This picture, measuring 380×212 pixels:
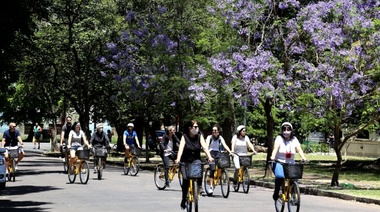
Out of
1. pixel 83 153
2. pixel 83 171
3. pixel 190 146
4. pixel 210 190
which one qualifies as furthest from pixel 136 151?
pixel 190 146

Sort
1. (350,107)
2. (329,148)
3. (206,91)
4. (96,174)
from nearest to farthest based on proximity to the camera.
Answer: (350,107) → (96,174) → (206,91) → (329,148)

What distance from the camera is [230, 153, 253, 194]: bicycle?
813 inches

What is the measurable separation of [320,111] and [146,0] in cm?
1598

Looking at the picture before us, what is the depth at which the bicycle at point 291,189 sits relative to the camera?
14405 mm

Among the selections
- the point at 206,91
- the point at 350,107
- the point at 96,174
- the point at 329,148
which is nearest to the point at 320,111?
the point at 350,107

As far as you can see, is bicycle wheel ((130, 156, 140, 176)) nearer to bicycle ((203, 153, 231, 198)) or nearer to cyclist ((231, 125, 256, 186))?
cyclist ((231, 125, 256, 186))

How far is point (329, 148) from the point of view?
57969mm

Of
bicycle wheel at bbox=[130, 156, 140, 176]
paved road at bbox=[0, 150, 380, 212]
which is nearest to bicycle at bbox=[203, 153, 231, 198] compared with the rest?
paved road at bbox=[0, 150, 380, 212]

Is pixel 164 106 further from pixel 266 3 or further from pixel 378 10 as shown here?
pixel 378 10

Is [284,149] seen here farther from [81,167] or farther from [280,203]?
[81,167]

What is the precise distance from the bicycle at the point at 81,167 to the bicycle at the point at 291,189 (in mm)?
9125

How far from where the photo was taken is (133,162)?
2762 centimetres

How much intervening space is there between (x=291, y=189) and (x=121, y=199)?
4890 millimetres

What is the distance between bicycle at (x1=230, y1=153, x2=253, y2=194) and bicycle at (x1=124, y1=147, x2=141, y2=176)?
21.5 feet
